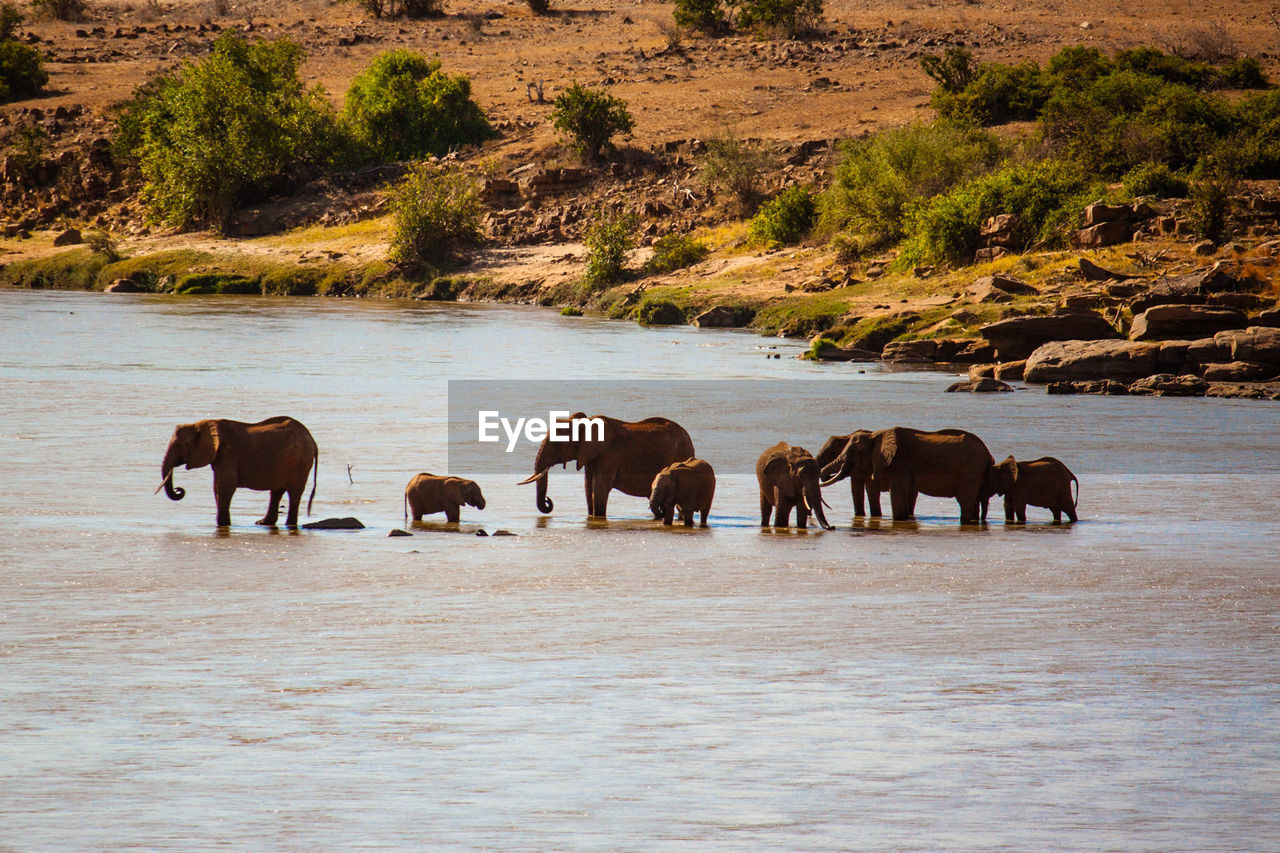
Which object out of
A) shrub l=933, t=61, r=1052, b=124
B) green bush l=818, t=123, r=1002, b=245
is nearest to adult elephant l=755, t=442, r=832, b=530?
green bush l=818, t=123, r=1002, b=245

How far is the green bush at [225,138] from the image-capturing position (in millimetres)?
66438

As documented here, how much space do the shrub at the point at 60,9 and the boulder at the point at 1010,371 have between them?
280 feet

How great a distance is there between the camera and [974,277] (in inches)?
1540

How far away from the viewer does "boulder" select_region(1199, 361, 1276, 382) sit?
2725 centimetres

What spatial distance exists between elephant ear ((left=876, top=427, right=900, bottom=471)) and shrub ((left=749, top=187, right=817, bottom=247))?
38012 millimetres

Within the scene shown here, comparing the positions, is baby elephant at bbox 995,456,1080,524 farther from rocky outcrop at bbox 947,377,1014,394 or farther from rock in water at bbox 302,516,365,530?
rocky outcrop at bbox 947,377,1014,394

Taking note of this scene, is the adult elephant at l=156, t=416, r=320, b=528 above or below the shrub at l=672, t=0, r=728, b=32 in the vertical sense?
below

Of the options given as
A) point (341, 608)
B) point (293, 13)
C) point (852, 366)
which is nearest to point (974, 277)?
point (852, 366)

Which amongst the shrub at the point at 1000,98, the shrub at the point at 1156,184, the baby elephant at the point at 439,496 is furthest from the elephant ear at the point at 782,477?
the shrub at the point at 1000,98

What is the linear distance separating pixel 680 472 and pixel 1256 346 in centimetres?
1869

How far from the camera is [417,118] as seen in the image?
70.1 metres

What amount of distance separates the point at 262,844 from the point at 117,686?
2401mm

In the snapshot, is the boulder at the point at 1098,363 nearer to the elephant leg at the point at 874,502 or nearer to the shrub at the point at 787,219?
the elephant leg at the point at 874,502

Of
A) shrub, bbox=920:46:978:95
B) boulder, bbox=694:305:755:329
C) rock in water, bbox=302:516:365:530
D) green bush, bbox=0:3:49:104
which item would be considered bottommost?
rock in water, bbox=302:516:365:530
